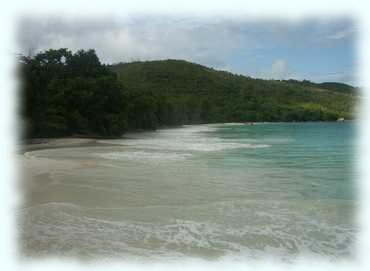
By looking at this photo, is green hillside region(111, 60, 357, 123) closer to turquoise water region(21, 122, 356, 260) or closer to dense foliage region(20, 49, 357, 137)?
dense foliage region(20, 49, 357, 137)

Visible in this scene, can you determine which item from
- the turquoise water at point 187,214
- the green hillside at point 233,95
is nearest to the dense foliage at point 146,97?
the green hillside at point 233,95

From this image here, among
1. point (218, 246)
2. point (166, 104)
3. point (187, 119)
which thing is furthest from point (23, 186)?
point (187, 119)

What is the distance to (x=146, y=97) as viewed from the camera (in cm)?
5128

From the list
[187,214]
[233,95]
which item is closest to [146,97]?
[187,214]

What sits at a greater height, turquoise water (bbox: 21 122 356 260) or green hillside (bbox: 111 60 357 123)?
green hillside (bbox: 111 60 357 123)

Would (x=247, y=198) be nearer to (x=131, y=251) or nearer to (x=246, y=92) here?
(x=131, y=251)

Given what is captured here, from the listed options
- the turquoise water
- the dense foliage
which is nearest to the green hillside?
the dense foliage

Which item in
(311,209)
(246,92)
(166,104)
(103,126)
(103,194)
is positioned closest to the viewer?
(311,209)

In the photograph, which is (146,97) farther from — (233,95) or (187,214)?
(233,95)

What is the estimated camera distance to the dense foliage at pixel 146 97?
98.5 ft

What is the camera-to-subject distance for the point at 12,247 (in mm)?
5570

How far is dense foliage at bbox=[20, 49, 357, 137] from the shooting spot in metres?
30.0

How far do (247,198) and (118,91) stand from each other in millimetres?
27981

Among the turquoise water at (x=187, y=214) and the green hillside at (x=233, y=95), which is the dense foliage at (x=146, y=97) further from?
the turquoise water at (x=187, y=214)
